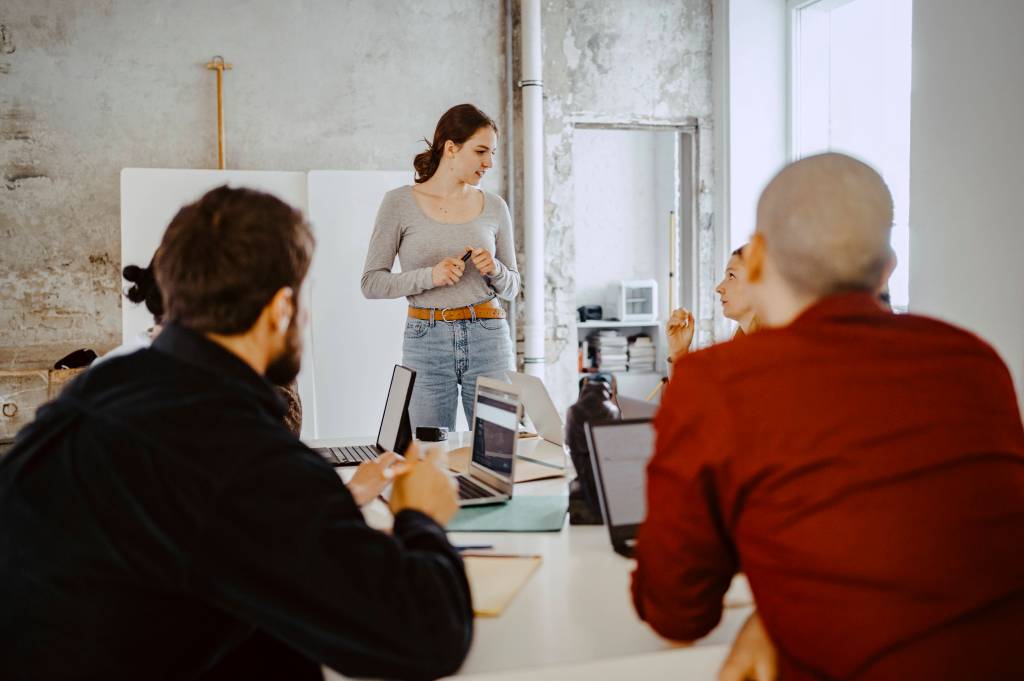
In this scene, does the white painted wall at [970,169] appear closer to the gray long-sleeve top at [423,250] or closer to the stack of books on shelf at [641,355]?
the gray long-sleeve top at [423,250]

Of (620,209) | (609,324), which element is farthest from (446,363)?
(620,209)

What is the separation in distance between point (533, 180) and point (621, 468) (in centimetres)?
376

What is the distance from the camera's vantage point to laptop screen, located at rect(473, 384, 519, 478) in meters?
2.23

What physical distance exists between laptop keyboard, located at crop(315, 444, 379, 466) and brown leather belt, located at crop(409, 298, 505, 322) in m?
0.59

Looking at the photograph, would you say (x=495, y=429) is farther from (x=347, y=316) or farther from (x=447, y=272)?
(x=347, y=316)

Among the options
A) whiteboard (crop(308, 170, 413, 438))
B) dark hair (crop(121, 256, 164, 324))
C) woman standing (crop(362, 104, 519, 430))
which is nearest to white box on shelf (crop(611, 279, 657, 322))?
whiteboard (crop(308, 170, 413, 438))

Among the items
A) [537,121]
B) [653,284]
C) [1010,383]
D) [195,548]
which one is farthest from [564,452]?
[653,284]

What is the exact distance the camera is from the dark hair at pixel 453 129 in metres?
3.39

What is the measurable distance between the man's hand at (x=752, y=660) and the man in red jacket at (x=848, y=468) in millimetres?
90

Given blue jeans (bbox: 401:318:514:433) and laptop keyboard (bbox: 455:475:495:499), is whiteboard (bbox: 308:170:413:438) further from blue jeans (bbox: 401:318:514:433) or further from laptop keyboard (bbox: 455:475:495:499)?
laptop keyboard (bbox: 455:475:495:499)

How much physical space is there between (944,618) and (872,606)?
0.08 metres

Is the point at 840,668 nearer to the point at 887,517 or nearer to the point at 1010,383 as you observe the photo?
the point at 887,517

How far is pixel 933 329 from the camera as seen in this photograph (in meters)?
1.14

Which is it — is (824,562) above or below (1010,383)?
below
